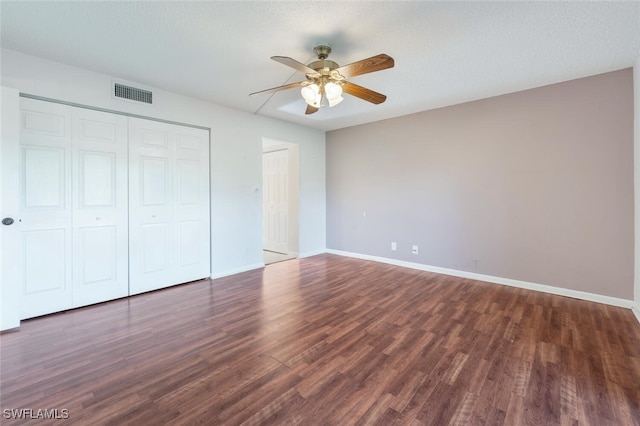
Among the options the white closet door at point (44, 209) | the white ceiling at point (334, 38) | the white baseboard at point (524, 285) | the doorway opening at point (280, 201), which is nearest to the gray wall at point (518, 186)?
the white baseboard at point (524, 285)

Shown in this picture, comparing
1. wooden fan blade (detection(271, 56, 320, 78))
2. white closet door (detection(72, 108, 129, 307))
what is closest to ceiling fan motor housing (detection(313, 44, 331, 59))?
wooden fan blade (detection(271, 56, 320, 78))

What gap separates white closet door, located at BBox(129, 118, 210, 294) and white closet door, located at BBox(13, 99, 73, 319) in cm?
61

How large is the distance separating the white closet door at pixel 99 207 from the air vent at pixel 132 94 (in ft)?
0.87

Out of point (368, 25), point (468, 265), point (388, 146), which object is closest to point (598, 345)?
point (468, 265)

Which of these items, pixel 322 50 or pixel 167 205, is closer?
pixel 322 50

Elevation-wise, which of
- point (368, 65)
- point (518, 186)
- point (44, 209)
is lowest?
point (44, 209)

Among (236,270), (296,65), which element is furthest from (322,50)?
(236,270)

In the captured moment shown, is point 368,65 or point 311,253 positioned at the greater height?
point 368,65

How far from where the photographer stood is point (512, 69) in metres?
3.06

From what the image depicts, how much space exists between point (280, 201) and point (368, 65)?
4263 millimetres

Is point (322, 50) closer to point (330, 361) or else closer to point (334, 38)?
point (334, 38)

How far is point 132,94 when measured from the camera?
3.39 meters

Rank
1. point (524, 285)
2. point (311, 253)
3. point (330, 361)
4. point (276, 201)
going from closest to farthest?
point (330, 361)
point (524, 285)
point (311, 253)
point (276, 201)

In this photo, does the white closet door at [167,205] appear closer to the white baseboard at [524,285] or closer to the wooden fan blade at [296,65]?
the wooden fan blade at [296,65]
